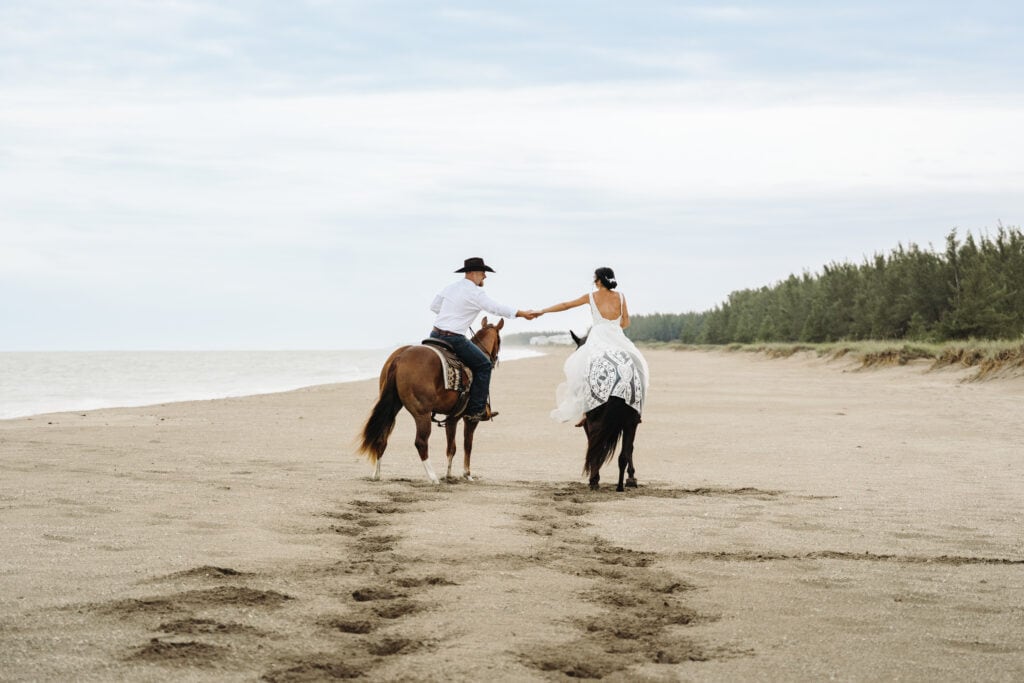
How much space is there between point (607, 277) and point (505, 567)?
5.04 meters

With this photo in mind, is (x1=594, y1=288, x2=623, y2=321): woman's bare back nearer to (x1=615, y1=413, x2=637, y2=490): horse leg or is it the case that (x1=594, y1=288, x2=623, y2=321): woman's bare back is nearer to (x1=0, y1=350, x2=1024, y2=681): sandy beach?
(x1=615, y1=413, x2=637, y2=490): horse leg

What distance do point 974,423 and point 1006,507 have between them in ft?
31.5

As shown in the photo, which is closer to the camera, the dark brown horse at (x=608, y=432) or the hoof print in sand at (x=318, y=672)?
the hoof print in sand at (x=318, y=672)

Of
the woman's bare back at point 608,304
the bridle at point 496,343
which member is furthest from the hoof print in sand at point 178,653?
the bridle at point 496,343

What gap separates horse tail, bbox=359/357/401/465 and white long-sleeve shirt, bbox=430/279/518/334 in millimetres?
771

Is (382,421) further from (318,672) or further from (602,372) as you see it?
(318,672)

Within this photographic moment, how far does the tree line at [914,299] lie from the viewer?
142 ft

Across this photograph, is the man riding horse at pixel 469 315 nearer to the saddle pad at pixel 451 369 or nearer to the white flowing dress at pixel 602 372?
the saddle pad at pixel 451 369

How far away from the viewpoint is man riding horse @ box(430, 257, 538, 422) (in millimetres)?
11234

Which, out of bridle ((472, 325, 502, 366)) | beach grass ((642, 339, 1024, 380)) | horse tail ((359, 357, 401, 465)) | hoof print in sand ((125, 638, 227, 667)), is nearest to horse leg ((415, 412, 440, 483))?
horse tail ((359, 357, 401, 465))

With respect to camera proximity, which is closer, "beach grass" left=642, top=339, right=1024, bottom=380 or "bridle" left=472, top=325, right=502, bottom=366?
"bridle" left=472, top=325, right=502, bottom=366

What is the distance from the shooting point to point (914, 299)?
51062mm

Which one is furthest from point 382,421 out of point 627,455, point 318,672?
point 318,672

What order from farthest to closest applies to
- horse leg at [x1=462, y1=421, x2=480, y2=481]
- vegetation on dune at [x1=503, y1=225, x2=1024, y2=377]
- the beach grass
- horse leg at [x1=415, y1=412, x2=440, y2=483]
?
vegetation on dune at [x1=503, y1=225, x2=1024, y2=377] < the beach grass < horse leg at [x1=462, y1=421, x2=480, y2=481] < horse leg at [x1=415, y1=412, x2=440, y2=483]
